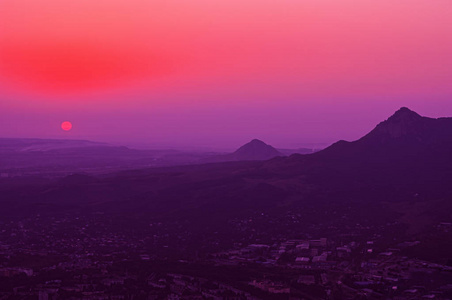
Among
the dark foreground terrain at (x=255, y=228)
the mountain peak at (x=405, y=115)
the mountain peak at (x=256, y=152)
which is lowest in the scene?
the dark foreground terrain at (x=255, y=228)

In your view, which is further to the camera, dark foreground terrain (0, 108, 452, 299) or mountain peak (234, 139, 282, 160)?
mountain peak (234, 139, 282, 160)

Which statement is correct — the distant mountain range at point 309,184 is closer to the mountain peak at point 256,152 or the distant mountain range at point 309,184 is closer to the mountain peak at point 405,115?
the mountain peak at point 405,115

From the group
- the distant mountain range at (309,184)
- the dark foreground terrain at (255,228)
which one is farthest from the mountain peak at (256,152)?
the distant mountain range at (309,184)

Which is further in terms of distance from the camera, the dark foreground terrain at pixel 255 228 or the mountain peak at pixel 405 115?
the mountain peak at pixel 405 115

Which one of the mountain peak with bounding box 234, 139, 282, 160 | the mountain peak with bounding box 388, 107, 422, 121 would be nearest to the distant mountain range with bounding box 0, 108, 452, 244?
the mountain peak with bounding box 388, 107, 422, 121

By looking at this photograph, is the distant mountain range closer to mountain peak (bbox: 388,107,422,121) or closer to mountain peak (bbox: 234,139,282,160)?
mountain peak (bbox: 388,107,422,121)

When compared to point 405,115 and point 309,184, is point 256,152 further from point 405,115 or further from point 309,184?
point 309,184

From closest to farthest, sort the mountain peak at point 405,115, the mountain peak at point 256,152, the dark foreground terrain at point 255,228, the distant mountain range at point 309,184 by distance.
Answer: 1. the dark foreground terrain at point 255,228
2. the distant mountain range at point 309,184
3. the mountain peak at point 405,115
4. the mountain peak at point 256,152

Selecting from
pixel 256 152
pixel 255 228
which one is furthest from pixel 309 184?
pixel 256 152
